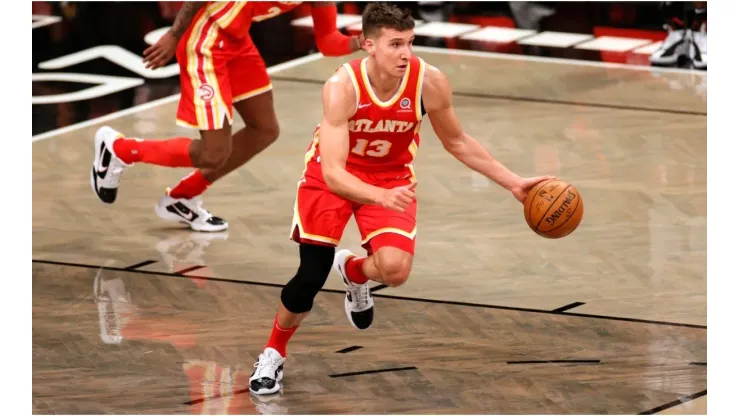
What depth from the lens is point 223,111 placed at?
799cm

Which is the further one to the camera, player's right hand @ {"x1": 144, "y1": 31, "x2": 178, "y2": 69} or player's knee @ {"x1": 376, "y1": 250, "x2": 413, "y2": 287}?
player's right hand @ {"x1": 144, "y1": 31, "x2": 178, "y2": 69}

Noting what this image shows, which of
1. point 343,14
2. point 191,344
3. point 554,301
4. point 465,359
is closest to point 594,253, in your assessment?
point 554,301

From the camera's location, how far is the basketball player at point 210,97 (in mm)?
7897

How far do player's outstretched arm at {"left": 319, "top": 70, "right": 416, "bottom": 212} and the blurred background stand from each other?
227 inches

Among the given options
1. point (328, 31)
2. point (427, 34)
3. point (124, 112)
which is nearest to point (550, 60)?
point (427, 34)

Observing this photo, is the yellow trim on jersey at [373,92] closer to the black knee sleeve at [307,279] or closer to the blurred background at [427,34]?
the black knee sleeve at [307,279]

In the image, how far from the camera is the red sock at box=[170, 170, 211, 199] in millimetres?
8367

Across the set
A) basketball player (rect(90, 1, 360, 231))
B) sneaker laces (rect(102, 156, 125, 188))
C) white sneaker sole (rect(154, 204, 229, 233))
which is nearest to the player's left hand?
basketball player (rect(90, 1, 360, 231))

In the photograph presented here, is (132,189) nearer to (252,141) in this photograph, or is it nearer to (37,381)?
(252,141)

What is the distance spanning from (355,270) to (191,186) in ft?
7.60

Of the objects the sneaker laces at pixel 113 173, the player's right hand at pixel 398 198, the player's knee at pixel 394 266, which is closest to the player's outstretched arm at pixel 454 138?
the player's knee at pixel 394 266

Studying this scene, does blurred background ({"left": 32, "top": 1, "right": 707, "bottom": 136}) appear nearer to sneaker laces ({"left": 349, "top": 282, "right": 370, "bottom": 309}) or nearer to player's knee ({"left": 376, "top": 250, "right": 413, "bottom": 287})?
sneaker laces ({"left": 349, "top": 282, "right": 370, "bottom": 309})

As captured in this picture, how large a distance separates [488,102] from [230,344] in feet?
17.7

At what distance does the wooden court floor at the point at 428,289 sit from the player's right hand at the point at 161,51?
1.09m
